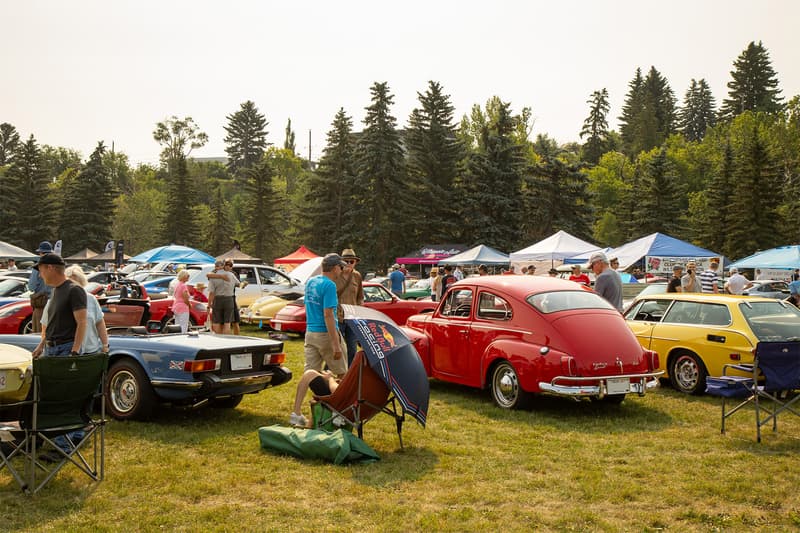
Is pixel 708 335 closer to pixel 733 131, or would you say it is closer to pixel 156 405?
pixel 156 405

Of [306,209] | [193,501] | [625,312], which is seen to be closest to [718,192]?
[306,209]

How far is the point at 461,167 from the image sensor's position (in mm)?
58375

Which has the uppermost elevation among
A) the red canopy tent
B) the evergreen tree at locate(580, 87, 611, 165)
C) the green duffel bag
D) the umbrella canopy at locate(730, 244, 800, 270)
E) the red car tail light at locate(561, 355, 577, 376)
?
the evergreen tree at locate(580, 87, 611, 165)

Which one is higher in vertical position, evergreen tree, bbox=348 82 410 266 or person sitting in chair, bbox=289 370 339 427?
evergreen tree, bbox=348 82 410 266

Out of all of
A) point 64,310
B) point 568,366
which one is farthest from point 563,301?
point 64,310

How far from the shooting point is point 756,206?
49.8 m

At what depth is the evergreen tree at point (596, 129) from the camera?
101 metres

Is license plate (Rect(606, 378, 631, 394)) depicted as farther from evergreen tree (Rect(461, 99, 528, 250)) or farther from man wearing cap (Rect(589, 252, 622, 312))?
evergreen tree (Rect(461, 99, 528, 250))

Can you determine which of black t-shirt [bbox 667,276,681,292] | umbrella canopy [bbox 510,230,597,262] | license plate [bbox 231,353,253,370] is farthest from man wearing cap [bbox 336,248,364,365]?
umbrella canopy [bbox 510,230,597,262]

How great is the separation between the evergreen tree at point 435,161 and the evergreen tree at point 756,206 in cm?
1986

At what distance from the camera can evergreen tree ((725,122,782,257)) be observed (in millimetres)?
49531

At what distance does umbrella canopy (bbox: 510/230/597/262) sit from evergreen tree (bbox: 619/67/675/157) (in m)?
76.2

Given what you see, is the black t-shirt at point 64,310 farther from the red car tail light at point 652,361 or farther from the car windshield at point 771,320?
the car windshield at point 771,320

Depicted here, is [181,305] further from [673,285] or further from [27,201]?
[27,201]
